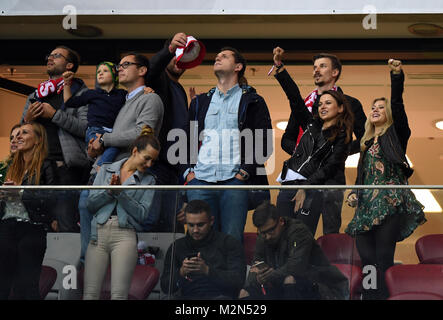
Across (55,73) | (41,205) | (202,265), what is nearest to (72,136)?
(55,73)

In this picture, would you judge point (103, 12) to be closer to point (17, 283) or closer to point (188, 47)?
point (188, 47)

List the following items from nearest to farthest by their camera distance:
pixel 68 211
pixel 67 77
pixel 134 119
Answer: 1. pixel 68 211
2. pixel 134 119
3. pixel 67 77

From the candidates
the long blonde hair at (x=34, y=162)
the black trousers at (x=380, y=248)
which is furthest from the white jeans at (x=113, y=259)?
the black trousers at (x=380, y=248)

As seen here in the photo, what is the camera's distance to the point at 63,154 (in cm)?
726

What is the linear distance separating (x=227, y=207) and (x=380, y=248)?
1.18 metres

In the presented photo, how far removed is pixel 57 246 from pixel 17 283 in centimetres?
40

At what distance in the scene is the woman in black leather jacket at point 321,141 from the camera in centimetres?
666

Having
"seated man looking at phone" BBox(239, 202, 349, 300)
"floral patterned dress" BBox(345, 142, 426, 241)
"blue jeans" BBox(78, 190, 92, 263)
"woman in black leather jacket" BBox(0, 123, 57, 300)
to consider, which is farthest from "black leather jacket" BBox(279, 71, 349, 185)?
"woman in black leather jacket" BBox(0, 123, 57, 300)

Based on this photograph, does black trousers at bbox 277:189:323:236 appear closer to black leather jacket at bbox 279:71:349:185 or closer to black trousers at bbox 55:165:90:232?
black leather jacket at bbox 279:71:349:185

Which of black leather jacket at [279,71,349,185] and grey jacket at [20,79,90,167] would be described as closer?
black leather jacket at [279,71,349,185]

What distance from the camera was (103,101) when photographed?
7.21 m

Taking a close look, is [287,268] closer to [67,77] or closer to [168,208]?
[168,208]

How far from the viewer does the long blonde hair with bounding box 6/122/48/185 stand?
702cm

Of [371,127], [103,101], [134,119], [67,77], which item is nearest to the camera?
[371,127]
